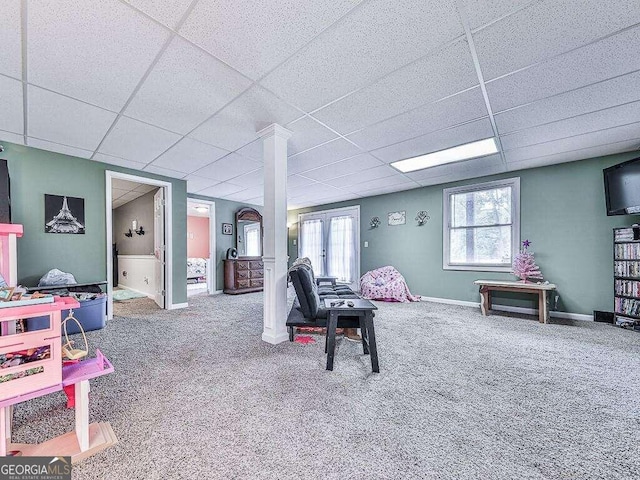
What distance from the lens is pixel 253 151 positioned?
3.45 m

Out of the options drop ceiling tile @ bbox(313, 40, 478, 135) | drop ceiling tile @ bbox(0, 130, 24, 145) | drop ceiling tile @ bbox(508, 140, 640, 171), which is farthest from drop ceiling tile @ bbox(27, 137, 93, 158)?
drop ceiling tile @ bbox(508, 140, 640, 171)

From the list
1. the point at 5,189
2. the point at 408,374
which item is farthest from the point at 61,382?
the point at 5,189

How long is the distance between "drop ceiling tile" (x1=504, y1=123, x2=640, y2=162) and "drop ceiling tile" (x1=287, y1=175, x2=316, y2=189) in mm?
3033

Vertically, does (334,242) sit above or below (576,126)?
below

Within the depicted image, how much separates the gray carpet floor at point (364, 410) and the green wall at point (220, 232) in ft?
11.1

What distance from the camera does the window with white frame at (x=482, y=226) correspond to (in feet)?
14.4

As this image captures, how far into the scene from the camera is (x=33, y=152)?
3314 mm

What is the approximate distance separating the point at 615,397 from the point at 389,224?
444 cm

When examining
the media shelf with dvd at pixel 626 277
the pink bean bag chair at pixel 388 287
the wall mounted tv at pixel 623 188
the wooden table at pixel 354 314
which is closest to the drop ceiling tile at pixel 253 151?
the wooden table at pixel 354 314

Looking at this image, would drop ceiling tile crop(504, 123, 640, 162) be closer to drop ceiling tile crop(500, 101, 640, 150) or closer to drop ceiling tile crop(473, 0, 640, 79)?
drop ceiling tile crop(500, 101, 640, 150)

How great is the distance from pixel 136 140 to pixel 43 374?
279 cm

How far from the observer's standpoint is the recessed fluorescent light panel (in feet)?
11.0

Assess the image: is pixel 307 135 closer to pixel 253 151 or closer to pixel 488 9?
pixel 253 151

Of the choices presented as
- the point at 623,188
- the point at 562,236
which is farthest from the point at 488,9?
the point at 562,236
